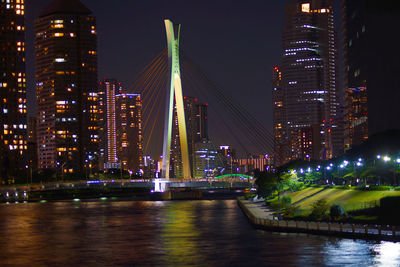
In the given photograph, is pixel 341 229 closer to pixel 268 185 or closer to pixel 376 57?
pixel 268 185

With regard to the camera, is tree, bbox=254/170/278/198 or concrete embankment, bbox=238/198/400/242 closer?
concrete embankment, bbox=238/198/400/242

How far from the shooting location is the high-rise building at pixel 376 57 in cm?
11244

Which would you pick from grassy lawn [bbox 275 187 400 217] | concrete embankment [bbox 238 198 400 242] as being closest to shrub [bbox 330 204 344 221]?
concrete embankment [bbox 238 198 400 242]

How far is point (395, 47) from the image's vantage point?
112250 mm

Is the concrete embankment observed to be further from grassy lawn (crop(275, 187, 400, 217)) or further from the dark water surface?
grassy lawn (crop(275, 187, 400, 217))

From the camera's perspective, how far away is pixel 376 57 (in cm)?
11975

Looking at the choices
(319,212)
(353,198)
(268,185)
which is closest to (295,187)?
(268,185)

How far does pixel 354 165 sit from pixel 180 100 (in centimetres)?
3289

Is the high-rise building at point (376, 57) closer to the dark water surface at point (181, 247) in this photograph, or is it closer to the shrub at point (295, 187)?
the shrub at point (295, 187)

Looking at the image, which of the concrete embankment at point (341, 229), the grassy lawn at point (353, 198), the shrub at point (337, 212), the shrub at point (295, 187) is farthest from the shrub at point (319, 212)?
the shrub at point (295, 187)

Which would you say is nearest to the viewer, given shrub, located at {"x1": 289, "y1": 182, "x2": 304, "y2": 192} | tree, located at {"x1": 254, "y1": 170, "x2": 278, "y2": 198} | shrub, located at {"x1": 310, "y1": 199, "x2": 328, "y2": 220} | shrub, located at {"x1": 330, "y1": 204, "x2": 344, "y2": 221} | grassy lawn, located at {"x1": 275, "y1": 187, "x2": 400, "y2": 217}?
shrub, located at {"x1": 330, "y1": 204, "x2": 344, "y2": 221}

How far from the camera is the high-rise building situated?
369ft

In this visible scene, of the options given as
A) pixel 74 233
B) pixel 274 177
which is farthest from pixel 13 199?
pixel 74 233

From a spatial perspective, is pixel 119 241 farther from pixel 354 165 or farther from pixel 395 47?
pixel 395 47
